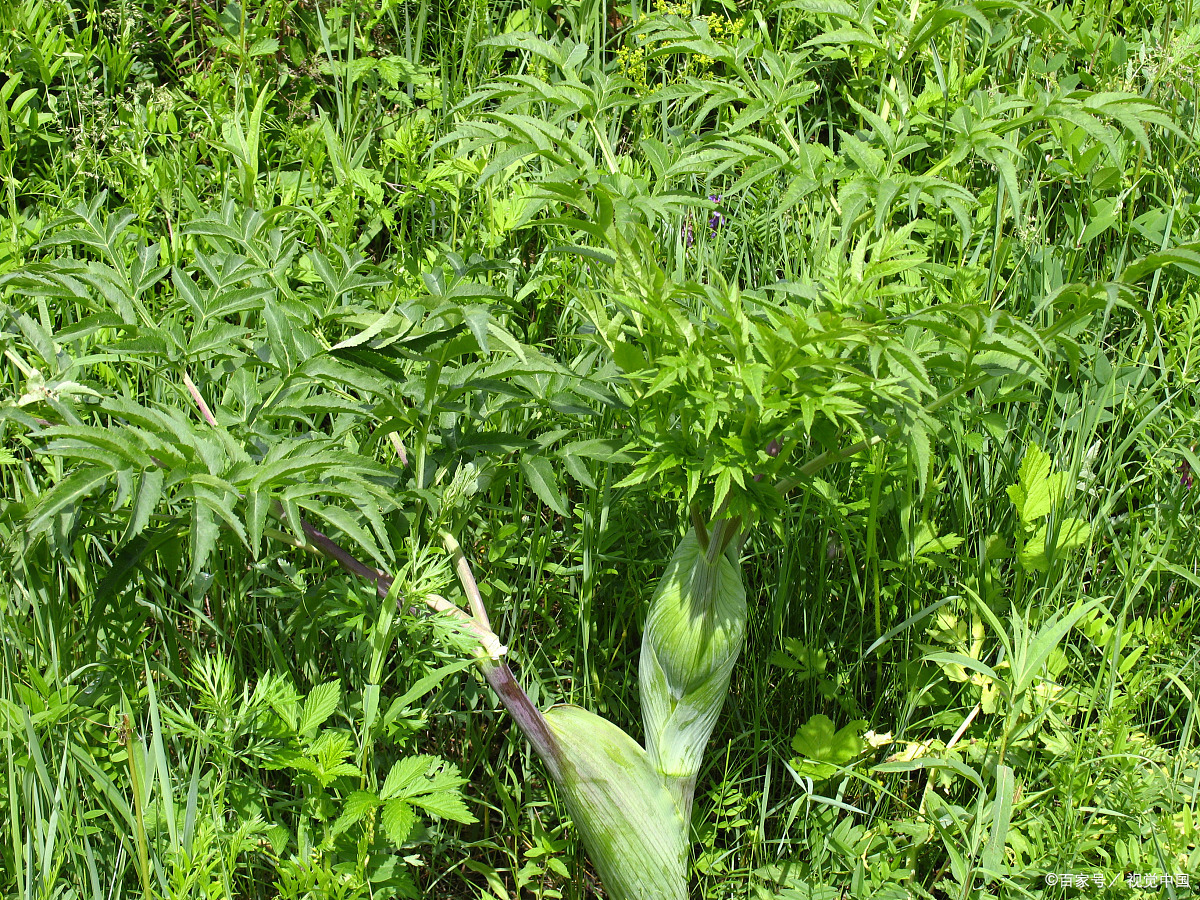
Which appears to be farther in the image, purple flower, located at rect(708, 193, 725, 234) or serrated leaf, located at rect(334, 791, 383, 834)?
purple flower, located at rect(708, 193, 725, 234)

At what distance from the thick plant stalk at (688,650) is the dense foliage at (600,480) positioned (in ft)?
0.20

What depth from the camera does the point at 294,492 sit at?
1.32m

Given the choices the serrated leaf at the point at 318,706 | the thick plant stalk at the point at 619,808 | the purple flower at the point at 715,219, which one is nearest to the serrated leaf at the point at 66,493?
the serrated leaf at the point at 318,706

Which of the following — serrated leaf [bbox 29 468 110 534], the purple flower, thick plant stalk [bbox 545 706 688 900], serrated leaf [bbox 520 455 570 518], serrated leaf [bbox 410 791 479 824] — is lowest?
thick plant stalk [bbox 545 706 688 900]

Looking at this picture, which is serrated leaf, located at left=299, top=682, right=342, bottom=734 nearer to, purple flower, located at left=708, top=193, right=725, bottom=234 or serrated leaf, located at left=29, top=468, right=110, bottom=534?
serrated leaf, located at left=29, top=468, right=110, bottom=534

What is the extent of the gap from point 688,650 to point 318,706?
0.60 metres

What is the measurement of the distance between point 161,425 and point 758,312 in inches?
34.9

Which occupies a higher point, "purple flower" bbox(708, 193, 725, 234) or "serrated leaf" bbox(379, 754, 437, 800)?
"purple flower" bbox(708, 193, 725, 234)

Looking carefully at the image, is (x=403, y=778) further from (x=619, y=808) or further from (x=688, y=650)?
(x=688, y=650)

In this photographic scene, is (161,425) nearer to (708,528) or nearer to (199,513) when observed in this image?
(199,513)

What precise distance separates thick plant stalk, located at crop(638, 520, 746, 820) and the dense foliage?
60 mm

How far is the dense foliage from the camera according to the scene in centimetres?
143

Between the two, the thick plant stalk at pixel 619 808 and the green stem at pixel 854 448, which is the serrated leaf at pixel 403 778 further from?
the green stem at pixel 854 448

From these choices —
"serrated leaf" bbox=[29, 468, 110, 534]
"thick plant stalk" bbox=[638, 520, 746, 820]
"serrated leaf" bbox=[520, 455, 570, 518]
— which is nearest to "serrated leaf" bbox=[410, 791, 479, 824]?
"thick plant stalk" bbox=[638, 520, 746, 820]
